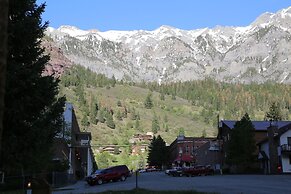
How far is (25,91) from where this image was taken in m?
17.1

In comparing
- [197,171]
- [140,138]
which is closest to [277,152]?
[197,171]

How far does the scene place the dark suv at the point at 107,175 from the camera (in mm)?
46241

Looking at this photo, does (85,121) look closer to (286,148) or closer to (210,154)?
(210,154)

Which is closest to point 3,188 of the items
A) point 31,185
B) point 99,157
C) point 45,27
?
point 45,27

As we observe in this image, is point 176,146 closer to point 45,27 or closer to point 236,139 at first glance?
point 236,139

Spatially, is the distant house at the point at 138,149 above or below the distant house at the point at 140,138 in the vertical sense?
below

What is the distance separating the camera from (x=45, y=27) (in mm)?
19297

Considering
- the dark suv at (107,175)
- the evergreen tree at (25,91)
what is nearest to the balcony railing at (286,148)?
the dark suv at (107,175)

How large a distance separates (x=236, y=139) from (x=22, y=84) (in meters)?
52.9

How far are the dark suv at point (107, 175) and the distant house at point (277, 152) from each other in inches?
960

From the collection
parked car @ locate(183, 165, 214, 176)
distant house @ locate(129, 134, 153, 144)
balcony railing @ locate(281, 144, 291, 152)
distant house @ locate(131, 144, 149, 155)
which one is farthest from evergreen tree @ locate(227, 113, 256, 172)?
distant house @ locate(129, 134, 153, 144)

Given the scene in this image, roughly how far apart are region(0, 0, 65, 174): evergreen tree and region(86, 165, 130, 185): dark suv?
1095 inches

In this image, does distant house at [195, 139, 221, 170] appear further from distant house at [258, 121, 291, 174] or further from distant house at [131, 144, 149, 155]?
distant house at [131, 144, 149, 155]

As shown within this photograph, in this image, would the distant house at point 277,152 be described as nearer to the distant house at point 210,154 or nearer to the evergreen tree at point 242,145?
the evergreen tree at point 242,145
